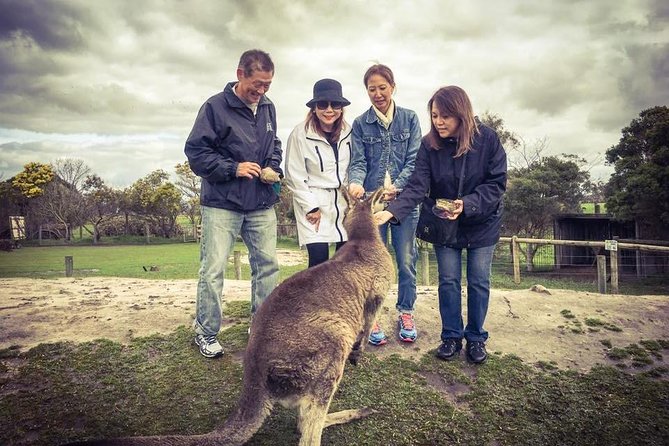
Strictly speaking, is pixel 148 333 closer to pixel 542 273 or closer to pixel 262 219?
pixel 262 219

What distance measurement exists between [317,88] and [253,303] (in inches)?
99.9

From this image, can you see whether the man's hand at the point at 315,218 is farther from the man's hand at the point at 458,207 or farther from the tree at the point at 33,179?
the tree at the point at 33,179

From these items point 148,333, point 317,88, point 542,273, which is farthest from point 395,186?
point 542,273

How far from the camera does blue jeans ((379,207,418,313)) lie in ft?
15.4

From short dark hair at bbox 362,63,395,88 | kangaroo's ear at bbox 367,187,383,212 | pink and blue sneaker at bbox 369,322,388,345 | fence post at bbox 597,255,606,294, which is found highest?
short dark hair at bbox 362,63,395,88

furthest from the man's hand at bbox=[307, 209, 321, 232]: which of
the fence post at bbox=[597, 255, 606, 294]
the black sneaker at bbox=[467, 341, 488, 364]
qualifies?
the fence post at bbox=[597, 255, 606, 294]

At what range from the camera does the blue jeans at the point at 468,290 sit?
4.29m

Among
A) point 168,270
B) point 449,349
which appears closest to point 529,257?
point 168,270

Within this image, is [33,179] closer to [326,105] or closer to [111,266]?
[111,266]

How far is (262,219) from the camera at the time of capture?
4590 millimetres

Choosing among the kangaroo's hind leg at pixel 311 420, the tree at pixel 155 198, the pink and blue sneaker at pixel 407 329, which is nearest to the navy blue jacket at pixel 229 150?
the pink and blue sneaker at pixel 407 329

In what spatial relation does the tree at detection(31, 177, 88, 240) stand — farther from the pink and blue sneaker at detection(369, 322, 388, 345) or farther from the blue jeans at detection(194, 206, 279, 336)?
the pink and blue sneaker at detection(369, 322, 388, 345)

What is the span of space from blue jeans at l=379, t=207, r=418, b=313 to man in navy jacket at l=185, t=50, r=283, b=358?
4.93 ft

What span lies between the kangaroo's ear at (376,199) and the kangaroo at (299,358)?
1.03 m
